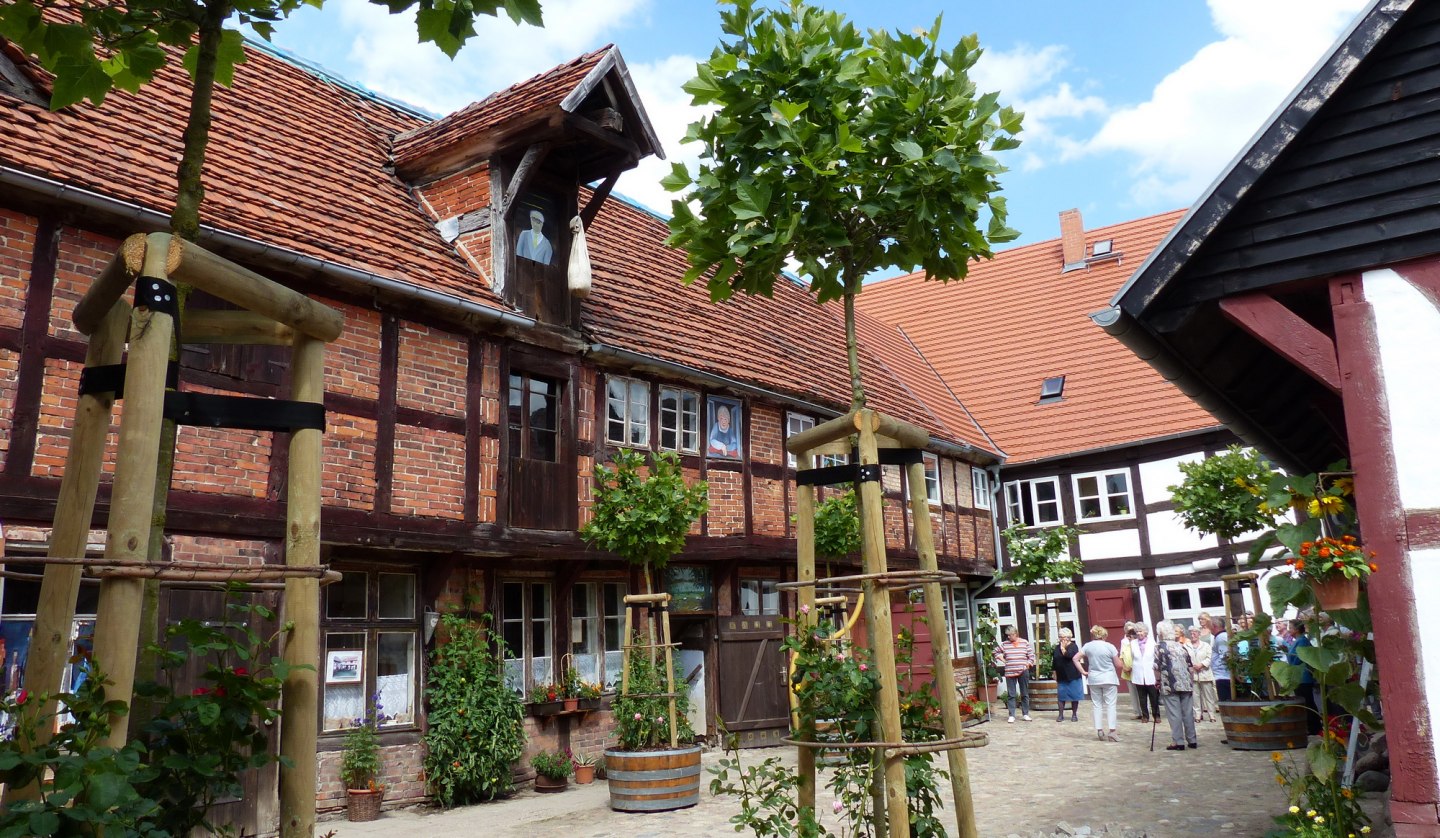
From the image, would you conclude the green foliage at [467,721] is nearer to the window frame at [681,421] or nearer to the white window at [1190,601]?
the window frame at [681,421]

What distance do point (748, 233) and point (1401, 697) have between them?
3903 millimetres

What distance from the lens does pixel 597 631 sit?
1325cm

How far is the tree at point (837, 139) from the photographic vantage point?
4.66 meters

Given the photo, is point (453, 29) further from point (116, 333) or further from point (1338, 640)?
point (1338, 640)

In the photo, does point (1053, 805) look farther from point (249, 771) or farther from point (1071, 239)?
point (1071, 239)

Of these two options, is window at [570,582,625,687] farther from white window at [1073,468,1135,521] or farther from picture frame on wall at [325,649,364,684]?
white window at [1073,468,1135,521]

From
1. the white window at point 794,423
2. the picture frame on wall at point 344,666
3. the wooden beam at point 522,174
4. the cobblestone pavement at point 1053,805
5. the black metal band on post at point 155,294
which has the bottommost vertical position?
the cobblestone pavement at point 1053,805

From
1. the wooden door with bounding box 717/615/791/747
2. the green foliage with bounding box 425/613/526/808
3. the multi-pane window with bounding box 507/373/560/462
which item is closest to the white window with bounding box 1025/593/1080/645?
the wooden door with bounding box 717/615/791/747

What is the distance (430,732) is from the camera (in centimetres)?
1062

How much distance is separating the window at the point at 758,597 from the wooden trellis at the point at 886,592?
10.5 metres

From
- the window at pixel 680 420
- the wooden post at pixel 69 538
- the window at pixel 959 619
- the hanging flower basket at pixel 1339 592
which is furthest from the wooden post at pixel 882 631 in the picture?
the window at pixel 959 619

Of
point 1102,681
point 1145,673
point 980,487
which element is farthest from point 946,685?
point 980,487

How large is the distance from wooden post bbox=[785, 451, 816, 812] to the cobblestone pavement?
3.39 m

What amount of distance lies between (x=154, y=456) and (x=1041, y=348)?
956 inches
